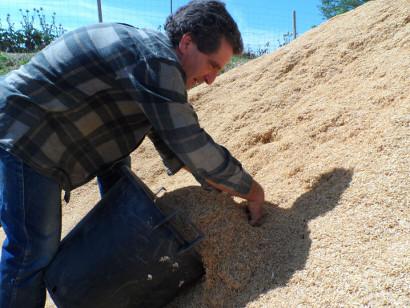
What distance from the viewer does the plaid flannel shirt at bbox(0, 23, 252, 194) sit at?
1.45 m

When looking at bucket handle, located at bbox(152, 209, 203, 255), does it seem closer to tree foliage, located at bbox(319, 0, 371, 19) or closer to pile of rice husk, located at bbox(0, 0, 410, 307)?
pile of rice husk, located at bbox(0, 0, 410, 307)

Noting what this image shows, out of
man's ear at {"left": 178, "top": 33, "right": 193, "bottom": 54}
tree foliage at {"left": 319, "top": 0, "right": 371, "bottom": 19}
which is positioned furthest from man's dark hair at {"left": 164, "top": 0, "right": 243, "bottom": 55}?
tree foliage at {"left": 319, "top": 0, "right": 371, "bottom": 19}

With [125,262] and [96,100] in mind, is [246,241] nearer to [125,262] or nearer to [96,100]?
[125,262]

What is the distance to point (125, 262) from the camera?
1591 millimetres

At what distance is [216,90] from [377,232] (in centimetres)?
260

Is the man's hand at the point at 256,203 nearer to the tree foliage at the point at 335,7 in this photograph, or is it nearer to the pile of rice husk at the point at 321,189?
the pile of rice husk at the point at 321,189

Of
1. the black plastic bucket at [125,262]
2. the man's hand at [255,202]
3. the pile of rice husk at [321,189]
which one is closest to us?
the pile of rice husk at [321,189]

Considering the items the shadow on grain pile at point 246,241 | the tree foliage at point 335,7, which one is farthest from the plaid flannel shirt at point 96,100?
the tree foliage at point 335,7

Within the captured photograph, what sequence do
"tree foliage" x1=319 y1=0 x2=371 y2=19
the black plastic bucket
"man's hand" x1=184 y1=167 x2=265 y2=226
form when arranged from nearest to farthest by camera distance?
1. the black plastic bucket
2. "man's hand" x1=184 y1=167 x2=265 y2=226
3. "tree foliage" x1=319 y1=0 x2=371 y2=19

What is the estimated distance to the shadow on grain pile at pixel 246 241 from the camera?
5.23 ft

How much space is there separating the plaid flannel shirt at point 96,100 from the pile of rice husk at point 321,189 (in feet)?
1.02

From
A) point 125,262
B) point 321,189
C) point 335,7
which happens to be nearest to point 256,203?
point 321,189

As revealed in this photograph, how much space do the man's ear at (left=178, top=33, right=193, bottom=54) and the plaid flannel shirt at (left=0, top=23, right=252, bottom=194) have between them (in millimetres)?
69

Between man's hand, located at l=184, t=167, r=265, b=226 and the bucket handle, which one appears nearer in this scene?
the bucket handle
